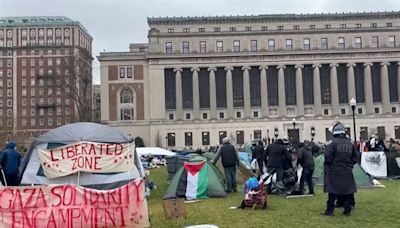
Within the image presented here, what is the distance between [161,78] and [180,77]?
3250 millimetres

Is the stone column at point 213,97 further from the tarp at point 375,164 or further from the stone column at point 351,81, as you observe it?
the tarp at point 375,164

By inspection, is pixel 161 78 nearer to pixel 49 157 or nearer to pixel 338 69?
pixel 338 69

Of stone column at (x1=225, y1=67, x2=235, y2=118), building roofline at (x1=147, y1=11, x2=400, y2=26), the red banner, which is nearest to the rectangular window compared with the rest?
building roofline at (x1=147, y1=11, x2=400, y2=26)

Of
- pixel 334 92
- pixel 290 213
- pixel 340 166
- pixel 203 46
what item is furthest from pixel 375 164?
pixel 203 46

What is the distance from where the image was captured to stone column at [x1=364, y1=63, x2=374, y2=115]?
87762mm

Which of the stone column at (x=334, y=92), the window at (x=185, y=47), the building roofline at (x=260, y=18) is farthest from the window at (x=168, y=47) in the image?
the stone column at (x=334, y=92)

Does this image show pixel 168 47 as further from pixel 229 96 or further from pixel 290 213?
pixel 290 213

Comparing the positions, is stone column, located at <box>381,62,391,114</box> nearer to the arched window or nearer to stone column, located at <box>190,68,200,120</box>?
stone column, located at <box>190,68,200,120</box>

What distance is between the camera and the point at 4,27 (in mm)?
139250

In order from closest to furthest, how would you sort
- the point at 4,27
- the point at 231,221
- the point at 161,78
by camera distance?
the point at 231,221
the point at 161,78
the point at 4,27

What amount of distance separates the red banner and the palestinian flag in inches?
302

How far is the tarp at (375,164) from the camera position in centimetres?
2369

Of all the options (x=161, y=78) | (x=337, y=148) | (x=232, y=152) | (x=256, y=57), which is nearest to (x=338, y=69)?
(x=256, y=57)

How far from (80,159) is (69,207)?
15.5 feet
